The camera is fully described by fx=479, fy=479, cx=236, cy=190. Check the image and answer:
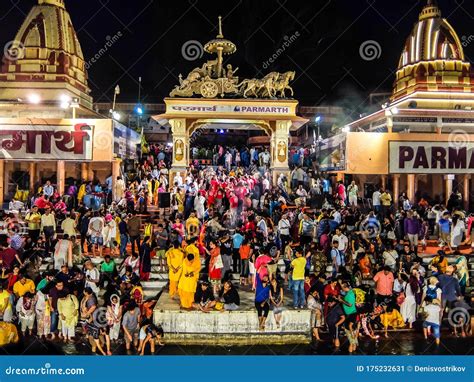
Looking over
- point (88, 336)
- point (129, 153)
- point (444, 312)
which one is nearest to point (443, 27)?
point (129, 153)

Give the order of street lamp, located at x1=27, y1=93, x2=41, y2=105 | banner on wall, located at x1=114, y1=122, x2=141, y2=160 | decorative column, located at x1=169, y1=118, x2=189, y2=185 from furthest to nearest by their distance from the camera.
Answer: street lamp, located at x1=27, y1=93, x2=41, y2=105
decorative column, located at x1=169, y1=118, x2=189, y2=185
banner on wall, located at x1=114, y1=122, x2=141, y2=160

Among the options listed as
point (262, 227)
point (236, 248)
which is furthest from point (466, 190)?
point (236, 248)

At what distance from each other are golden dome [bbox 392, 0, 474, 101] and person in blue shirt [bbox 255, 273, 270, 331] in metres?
21.3

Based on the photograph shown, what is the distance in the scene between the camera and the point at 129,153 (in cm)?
2706

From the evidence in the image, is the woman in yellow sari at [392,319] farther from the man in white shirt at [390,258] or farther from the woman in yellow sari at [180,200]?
the woman in yellow sari at [180,200]

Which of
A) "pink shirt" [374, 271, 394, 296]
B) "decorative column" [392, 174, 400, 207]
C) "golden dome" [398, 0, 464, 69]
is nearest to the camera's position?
"pink shirt" [374, 271, 394, 296]

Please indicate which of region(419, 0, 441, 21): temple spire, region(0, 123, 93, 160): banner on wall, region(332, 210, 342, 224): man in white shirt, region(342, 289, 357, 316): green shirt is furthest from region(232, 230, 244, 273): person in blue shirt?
region(419, 0, 441, 21): temple spire

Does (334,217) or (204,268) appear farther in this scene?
(334,217)

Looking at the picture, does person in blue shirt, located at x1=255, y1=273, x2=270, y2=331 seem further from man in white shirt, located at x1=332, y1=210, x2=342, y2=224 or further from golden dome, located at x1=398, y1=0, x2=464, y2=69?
golden dome, located at x1=398, y1=0, x2=464, y2=69

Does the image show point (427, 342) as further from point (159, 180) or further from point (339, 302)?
point (159, 180)

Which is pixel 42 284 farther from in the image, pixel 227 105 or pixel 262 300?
pixel 227 105

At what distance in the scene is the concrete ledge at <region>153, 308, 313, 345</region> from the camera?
10164 millimetres

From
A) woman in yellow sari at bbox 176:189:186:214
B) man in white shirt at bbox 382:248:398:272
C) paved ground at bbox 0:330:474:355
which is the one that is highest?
woman in yellow sari at bbox 176:189:186:214

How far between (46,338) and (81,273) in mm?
1557
